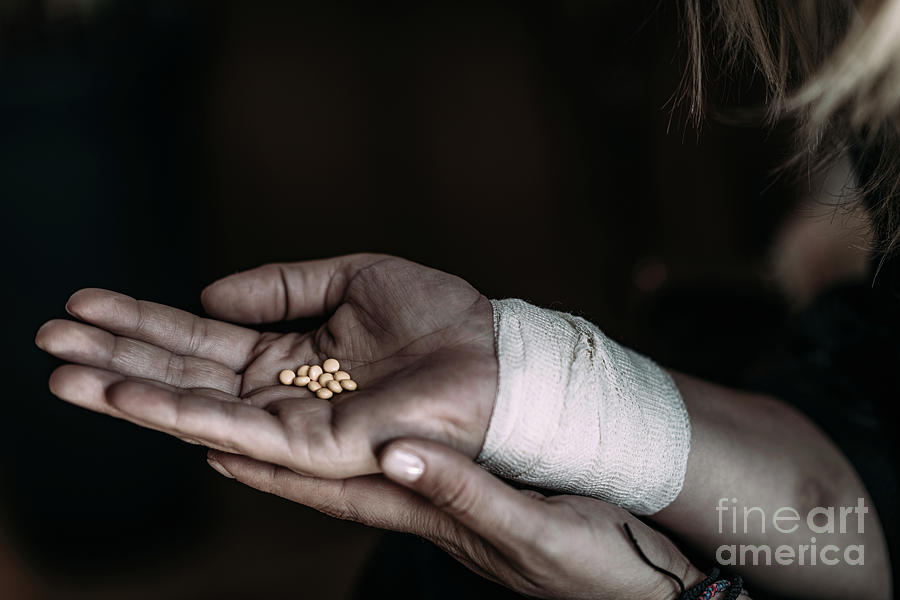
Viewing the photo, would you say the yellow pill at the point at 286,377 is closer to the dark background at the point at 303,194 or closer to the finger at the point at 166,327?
the finger at the point at 166,327

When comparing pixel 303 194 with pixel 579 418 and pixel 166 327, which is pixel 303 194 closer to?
pixel 166 327

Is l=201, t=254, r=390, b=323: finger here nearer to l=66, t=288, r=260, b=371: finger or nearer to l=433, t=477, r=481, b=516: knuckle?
l=66, t=288, r=260, b=371: finger

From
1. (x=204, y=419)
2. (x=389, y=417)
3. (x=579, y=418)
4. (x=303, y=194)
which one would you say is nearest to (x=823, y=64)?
(x=579, y=418)

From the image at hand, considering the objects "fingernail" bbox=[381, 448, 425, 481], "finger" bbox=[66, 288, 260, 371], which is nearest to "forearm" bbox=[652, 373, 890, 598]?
"fingernail" bbox=[381, 448, 425, 481]

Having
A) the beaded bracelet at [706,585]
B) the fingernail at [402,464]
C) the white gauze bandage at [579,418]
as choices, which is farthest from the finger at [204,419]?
the beaded bracelet at [706,585]

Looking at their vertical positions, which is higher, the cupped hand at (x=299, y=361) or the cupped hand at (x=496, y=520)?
the cupped hand at (x=299, y=361)

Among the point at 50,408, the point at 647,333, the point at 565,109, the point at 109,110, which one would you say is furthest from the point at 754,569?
the point at 565,109
